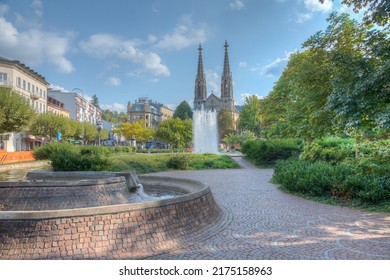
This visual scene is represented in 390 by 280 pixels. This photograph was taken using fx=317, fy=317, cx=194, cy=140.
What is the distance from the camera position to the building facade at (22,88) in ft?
141

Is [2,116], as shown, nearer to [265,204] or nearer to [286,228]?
[265,204]

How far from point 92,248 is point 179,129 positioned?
208 feet

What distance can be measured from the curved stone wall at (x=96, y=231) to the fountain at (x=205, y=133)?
43230mm

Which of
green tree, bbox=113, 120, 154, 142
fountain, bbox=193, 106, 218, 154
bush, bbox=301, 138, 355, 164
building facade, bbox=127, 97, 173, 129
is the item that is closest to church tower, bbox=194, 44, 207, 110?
building facade, bbox=127, 97, 173, 129

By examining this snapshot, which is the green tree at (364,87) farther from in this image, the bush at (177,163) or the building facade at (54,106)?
the building facade at (54,106)

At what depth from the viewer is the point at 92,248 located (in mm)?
5391

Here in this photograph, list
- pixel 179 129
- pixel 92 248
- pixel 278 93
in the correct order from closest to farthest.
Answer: pixel 92 248 → pixel 278 93 → pixel 179 129

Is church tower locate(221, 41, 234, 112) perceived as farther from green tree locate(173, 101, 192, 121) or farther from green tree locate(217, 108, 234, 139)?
green tree locate(217, 108, 234, 139)

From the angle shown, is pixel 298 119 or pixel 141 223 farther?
pixel 298 119

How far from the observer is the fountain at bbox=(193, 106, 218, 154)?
5016 centimetres

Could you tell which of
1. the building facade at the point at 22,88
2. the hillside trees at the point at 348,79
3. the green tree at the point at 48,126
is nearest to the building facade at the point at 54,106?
the building facade at the point at 22,88
